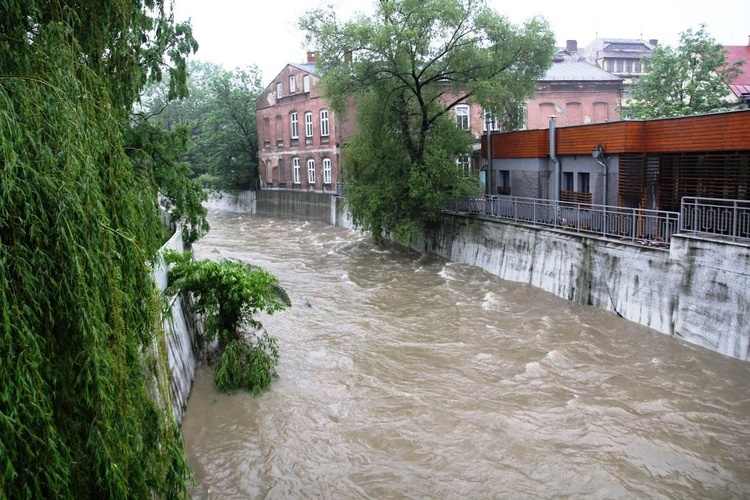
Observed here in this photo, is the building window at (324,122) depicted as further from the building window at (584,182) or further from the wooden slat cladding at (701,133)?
the wooden slat cladding at (701,133)

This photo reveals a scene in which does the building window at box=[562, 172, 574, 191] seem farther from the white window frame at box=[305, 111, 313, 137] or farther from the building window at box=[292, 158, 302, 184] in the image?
the building window at box=[292, 158, 302, 184]

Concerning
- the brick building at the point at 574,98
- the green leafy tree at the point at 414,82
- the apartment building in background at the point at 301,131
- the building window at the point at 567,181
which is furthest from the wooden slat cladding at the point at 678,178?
the brick building at the point at 574,98

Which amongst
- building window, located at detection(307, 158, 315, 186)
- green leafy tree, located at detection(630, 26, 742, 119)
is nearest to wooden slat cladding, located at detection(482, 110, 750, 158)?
green leafy tree, located at detection(630, 26, 742, 119)

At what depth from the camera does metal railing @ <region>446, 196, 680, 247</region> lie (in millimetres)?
16406

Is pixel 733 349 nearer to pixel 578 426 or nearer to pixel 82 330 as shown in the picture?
pixel 578 426

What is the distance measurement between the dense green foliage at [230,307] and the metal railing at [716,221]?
30.7 ft

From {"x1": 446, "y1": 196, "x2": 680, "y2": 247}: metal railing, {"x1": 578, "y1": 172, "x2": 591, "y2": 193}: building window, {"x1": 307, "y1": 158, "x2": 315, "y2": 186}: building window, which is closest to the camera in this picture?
{"x1": 446, "y1": 196, "x2": 680, "y2": 247}: metal railing

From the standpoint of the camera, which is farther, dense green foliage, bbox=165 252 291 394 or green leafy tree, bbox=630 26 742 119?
green leafy tree, bbox=630 26 742 119

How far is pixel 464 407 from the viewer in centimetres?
1188

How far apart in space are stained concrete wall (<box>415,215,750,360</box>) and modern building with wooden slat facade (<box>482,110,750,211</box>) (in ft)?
7.07

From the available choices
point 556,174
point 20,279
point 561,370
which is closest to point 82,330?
point 20,279

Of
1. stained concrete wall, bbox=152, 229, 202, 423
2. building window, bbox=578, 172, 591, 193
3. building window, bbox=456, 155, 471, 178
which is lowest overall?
stained concrete wall, bbox=152, 229, 202, 423

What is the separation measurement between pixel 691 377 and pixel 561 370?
2.42 metres

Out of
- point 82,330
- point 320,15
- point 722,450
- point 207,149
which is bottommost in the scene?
point 722,450
